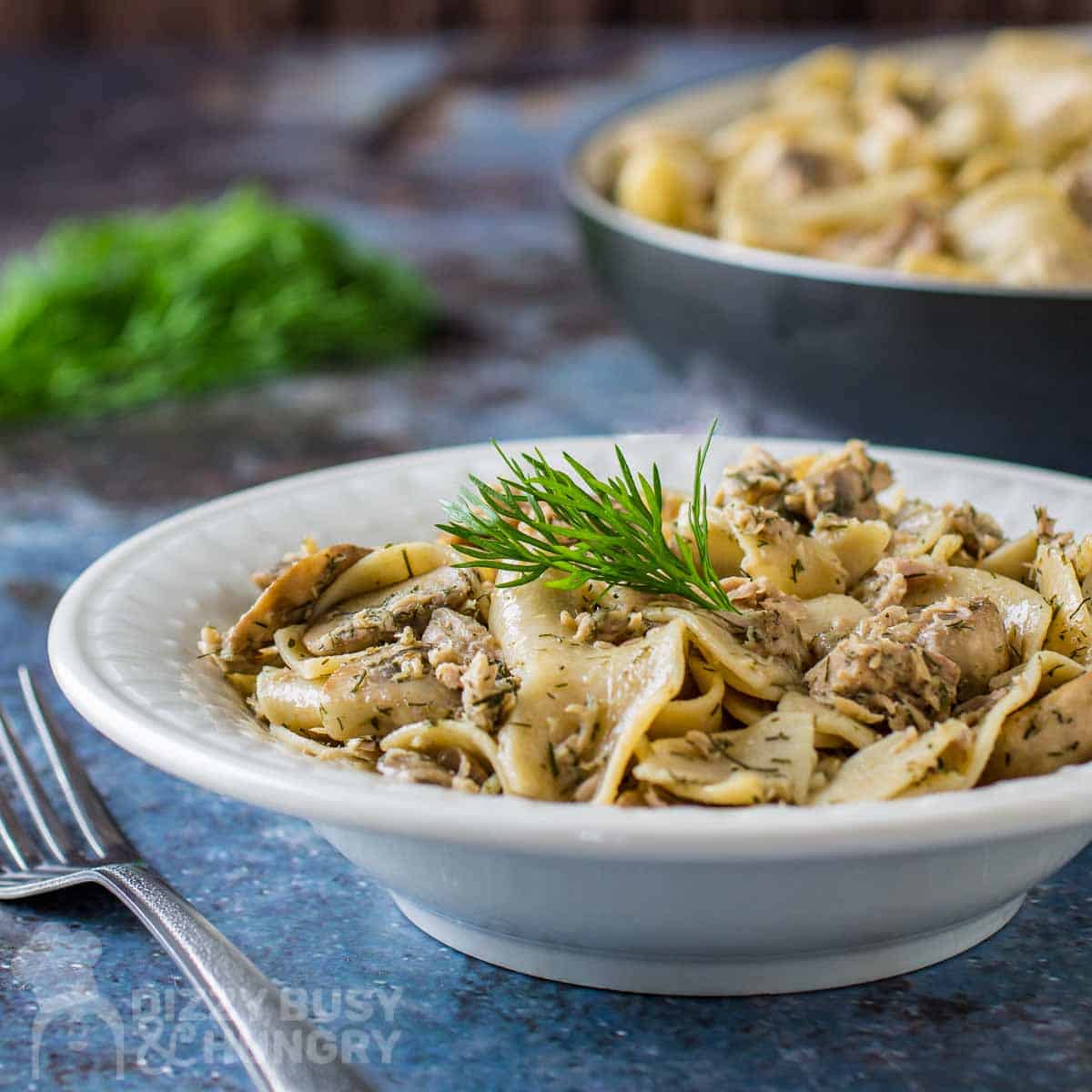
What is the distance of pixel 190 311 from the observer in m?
3.51

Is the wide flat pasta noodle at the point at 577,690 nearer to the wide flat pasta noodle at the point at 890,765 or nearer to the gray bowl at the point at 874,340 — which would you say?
the wide flat pasta noodle at the point at 890,765

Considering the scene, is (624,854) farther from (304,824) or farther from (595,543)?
(304,824)

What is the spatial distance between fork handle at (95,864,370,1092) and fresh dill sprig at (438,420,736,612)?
1.24ft

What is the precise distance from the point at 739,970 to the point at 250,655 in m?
0.57

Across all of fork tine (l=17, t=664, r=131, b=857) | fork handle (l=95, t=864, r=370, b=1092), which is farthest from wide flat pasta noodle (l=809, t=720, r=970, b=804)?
fork tine (l=17, t=664, r=131, b=857)

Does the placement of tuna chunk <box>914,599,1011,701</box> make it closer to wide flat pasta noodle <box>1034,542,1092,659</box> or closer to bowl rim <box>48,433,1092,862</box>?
wide flat pasta noodle <box>1034,542,1092,659</box>

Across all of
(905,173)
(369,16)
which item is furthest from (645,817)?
(369,16)

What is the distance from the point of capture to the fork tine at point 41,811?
1543mm

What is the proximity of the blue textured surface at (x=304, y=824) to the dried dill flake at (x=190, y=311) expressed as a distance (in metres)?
0.12

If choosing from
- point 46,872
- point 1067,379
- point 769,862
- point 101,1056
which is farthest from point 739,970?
point 1067,379

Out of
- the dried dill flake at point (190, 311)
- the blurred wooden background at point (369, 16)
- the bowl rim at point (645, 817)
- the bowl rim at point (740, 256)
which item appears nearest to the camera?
the bowl rim at point (645, 817)

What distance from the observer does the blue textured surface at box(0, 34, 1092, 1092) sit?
1.23 m

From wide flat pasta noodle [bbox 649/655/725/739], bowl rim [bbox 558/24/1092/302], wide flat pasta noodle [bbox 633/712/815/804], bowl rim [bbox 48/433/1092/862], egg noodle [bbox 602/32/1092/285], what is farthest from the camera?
egg noodle [bbox 602/32/1092/285]

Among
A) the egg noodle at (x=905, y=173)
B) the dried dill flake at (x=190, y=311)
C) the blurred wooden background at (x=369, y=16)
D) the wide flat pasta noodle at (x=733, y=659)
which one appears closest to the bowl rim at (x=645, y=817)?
the wide flat pasta noodle at (x=733, y=659)
